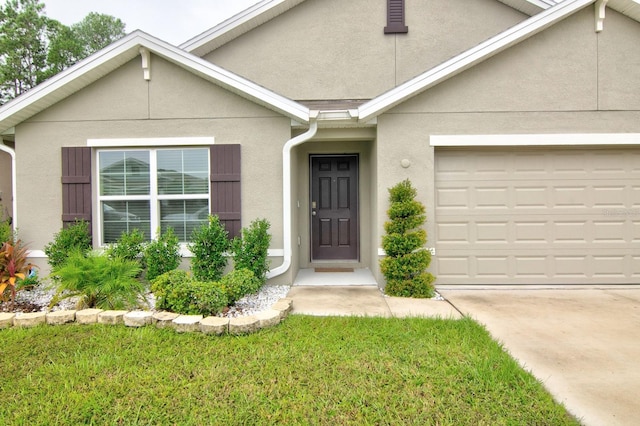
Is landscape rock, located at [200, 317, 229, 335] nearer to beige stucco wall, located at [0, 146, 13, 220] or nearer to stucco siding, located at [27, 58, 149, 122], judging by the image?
stucco siding, located at [27, 58, 149, 122]

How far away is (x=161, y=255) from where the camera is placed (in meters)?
4.97

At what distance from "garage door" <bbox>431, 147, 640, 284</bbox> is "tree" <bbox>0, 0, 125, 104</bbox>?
2259 centimetres

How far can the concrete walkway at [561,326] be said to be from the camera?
8.04 feet

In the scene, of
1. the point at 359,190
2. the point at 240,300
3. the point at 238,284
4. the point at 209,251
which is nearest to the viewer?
the point at 238,284

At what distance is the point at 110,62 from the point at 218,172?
2.31m

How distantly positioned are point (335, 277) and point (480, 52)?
424cm

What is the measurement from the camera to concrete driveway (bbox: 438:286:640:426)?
7.86 ft

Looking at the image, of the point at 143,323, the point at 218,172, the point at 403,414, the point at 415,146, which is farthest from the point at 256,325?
the point at 415,146

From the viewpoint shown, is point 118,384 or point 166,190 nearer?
point 118,384

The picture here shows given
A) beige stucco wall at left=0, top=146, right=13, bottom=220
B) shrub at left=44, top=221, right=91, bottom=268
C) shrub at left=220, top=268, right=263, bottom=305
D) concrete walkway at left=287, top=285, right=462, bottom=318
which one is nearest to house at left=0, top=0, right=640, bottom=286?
shrub at left=44, top=221, right=91, bottom=268

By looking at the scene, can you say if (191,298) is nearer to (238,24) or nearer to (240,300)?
(240,300)

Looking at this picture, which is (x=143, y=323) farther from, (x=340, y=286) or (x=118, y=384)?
(x=340, y=286)

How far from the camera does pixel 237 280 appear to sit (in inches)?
165

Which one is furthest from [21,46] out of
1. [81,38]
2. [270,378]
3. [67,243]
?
[270,378]
